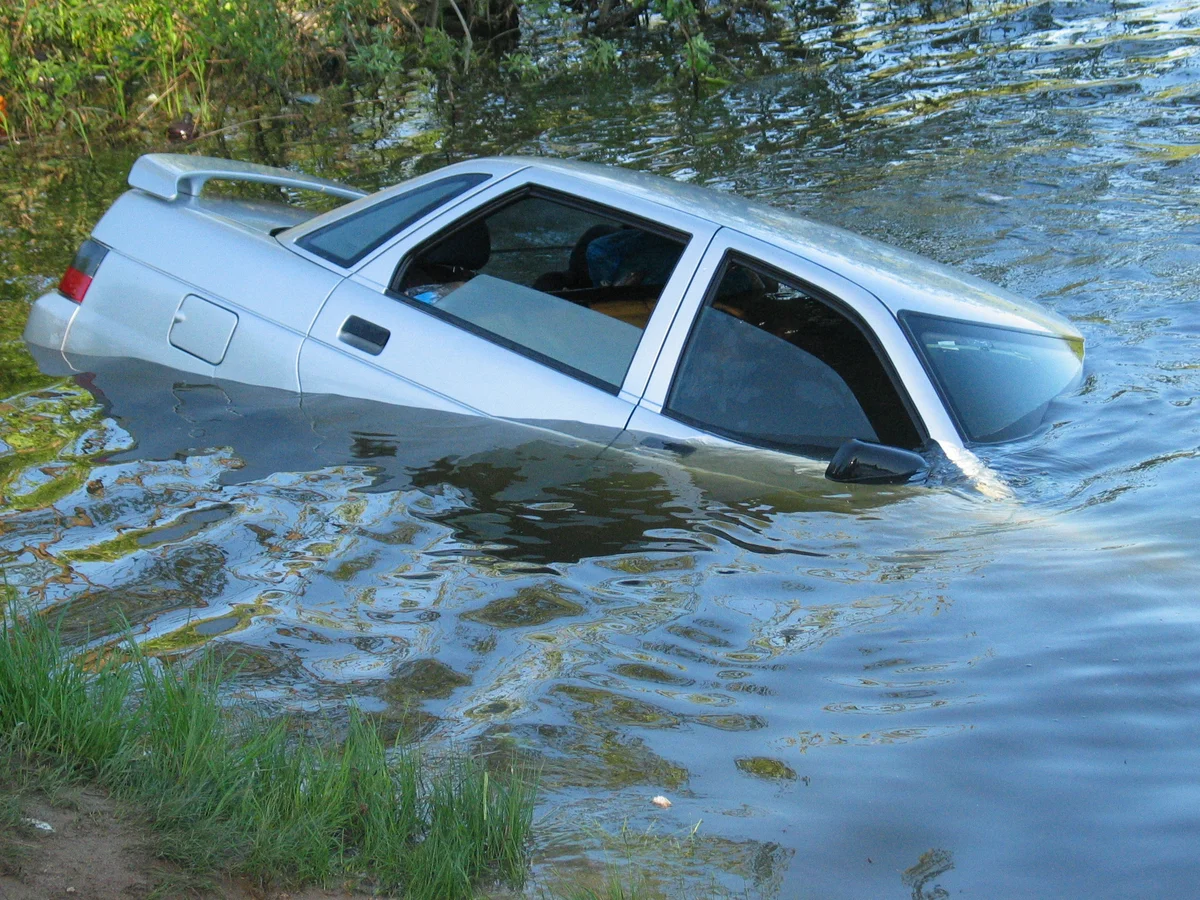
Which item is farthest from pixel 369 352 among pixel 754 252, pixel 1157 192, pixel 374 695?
pixel 1157 192

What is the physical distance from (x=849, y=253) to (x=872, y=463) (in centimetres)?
106

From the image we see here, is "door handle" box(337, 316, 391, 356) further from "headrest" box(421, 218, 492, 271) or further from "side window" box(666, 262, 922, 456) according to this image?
"side window" box(666, 262, 922, 456)

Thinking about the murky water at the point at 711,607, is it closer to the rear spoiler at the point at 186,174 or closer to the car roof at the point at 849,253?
the car roof at the point at 849,253

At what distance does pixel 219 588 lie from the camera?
12.5ft

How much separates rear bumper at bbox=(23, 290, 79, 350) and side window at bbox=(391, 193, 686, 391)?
148 centimetres

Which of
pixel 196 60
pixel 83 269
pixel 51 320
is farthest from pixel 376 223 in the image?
pixel 196 60

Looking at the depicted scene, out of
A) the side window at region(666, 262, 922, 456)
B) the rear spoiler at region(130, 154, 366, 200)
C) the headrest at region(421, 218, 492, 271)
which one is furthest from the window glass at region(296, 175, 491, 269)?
the side window at region(666, 262, 922, 456)

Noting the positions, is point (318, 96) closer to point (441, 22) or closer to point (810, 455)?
point (441, 22)

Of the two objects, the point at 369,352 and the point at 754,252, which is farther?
the point at 369,352

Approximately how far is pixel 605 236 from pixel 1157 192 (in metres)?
5.47

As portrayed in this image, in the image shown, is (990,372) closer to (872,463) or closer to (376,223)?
(872,463)

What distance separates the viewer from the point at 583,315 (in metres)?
4.58

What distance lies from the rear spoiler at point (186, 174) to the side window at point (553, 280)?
→ 86 centimetres

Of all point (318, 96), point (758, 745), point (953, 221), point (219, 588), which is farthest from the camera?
point (318, 96)
